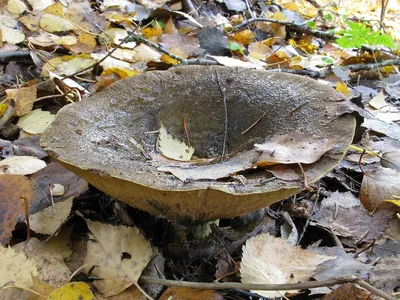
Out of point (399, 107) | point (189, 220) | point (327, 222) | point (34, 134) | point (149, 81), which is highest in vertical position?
point (149, 81)

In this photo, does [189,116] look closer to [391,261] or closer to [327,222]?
[327,222]

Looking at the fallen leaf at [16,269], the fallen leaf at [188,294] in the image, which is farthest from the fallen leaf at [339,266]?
the fallen leaf at [16,269]

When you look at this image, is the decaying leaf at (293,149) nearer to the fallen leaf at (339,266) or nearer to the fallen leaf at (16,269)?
the fallen leaf at (339,266)

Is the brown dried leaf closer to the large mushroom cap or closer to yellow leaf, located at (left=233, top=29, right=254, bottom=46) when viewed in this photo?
the large mushroom cap

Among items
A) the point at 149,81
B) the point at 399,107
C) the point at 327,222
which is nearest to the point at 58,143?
the point at 149,81

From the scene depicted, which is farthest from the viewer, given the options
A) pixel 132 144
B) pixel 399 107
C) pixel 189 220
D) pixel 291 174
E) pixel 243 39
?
pixel 243 39
